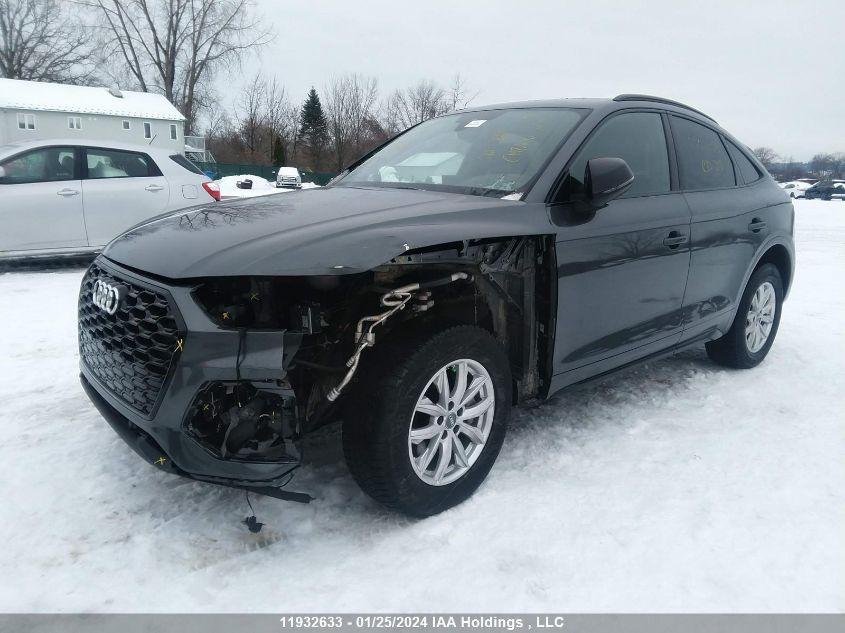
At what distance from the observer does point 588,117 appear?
122 inches

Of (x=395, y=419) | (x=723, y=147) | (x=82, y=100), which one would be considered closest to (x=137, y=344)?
(x=395, y=419)

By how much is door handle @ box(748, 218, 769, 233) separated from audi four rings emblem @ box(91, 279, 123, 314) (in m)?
3.76

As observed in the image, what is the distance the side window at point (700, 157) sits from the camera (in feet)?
12.0

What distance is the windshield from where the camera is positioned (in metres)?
2.92

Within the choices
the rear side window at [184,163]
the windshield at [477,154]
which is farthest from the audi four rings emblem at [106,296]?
the rear side window at [184,163]

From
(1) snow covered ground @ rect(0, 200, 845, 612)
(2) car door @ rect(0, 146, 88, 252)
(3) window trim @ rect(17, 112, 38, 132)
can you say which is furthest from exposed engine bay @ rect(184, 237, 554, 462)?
(3) window trim @ rect(17, 112, 38, 132)

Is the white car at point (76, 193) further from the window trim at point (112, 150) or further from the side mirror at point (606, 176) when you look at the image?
the side mirror at point (606, 176)

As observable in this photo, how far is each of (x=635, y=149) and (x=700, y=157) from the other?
0.74 meters

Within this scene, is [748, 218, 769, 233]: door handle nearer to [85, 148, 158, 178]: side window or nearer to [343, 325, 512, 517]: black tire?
[343, 325, 512, 517]: black tire

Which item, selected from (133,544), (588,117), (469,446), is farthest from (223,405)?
(588,117)

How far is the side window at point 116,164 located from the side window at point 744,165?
6.65 m
